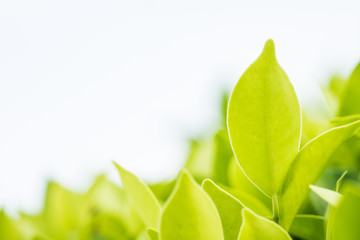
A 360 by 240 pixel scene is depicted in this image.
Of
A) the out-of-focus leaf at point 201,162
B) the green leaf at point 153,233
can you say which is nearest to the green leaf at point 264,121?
the green leaf at point 153,233

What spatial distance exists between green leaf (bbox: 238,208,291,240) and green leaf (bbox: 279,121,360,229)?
6 centimetres

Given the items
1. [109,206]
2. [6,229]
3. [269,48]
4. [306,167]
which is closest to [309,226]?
[306,167]

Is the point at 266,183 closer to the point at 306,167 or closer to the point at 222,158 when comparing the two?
the point at 306,167

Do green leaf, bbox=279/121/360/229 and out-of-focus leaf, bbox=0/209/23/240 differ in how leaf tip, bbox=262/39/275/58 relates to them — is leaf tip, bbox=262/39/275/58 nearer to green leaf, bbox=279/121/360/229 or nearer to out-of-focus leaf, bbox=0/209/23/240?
green leaf, bbox=279/121/360/229

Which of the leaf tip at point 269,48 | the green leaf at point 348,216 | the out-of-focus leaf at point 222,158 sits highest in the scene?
the leaf tip at point 269,48

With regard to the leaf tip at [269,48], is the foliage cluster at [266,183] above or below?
below

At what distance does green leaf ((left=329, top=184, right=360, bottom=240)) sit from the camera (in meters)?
0.30

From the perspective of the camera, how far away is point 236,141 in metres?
0.39

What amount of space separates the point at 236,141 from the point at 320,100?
637 millimetres

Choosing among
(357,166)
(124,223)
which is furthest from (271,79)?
(124,223)

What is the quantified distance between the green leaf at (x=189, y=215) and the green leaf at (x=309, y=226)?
0.43 ft

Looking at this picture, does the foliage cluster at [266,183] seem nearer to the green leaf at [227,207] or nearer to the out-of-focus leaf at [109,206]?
the green leaf at [227,207]

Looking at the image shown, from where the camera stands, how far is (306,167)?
0.39 m

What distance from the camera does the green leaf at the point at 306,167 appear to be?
38 cm
